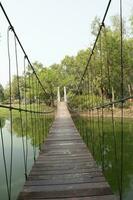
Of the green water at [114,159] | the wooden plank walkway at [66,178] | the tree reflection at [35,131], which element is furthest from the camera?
the tree reflection at [35,131]

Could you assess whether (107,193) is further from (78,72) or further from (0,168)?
(78,72)

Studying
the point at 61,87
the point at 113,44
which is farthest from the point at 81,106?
the point at 61,87

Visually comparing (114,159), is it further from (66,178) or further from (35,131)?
(66,178)

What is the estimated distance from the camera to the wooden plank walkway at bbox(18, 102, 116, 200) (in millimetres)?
3580

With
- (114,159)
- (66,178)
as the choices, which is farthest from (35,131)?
(66,178)

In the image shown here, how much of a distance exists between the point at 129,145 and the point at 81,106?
8.57 meters

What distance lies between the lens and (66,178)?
13.9 ft

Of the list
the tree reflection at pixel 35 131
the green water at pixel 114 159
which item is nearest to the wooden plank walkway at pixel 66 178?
the green water at pixel 114 159

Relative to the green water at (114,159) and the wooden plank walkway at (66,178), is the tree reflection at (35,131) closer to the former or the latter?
the green water at (114,159)

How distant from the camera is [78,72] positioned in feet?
124

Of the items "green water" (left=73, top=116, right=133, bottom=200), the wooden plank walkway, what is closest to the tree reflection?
"green water" (left=73, top=116, right=133, bottom=200)

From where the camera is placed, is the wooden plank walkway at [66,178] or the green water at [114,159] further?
the green water at [114,159]

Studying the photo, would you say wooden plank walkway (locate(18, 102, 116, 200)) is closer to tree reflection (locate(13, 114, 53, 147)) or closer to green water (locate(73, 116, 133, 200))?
green water (locate(73, 116, 133, 200))

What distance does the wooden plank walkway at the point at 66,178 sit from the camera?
11.7ft
